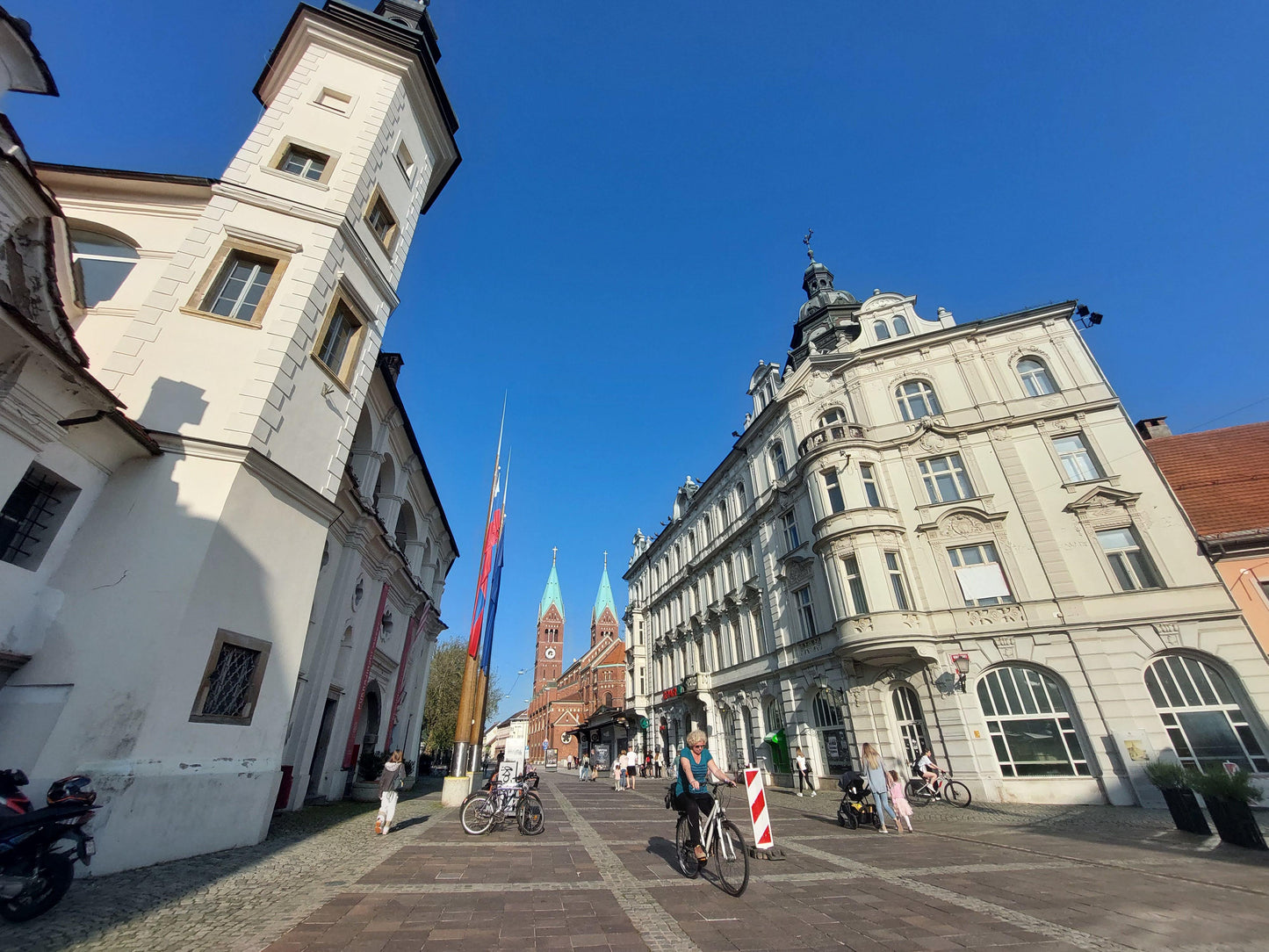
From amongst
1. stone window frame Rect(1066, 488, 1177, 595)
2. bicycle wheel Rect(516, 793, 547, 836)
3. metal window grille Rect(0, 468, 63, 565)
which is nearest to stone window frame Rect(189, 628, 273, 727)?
metal window grille Rect(0, 468, 63, 565)

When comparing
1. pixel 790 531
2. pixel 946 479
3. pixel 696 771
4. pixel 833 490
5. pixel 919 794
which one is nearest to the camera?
pixel 696 771

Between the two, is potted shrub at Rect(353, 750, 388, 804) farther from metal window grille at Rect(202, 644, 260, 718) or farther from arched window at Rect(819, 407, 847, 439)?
arched window at Rect(819, 407, 847, 439)

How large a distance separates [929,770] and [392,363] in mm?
21915

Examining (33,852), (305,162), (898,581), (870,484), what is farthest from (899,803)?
(305,162)

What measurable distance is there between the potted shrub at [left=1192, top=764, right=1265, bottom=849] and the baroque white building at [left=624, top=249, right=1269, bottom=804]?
7121 mm

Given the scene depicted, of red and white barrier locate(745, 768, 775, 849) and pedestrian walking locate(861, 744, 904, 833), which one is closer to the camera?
red and white barrier locate(745, 768, 775, 849)

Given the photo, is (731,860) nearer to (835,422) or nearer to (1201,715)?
(1201,715)

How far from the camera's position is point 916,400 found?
72.1 feet

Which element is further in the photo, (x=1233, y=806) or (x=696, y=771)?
(x=1233, y=806)

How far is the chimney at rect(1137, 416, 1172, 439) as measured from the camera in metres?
22.5

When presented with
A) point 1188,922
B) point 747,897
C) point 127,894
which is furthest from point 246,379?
point 1188,922

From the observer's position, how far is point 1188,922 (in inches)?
196

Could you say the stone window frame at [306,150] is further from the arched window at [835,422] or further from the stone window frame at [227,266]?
the arched window at [835,422]

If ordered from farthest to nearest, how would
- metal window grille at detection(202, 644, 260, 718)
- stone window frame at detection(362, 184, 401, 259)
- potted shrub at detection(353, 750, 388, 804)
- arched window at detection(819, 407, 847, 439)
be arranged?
arched window at detection(819, 407, 847, 439) → potted shrub at detection(353, 750, 388, 804) → stone window frame at detection(362, 184, 401, 259) → metal window grille at detection(202, 644, 260, 718)
